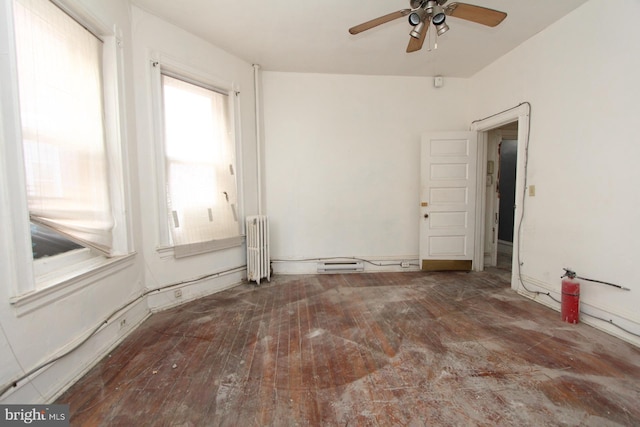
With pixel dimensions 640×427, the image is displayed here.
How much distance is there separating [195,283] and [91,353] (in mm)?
1220

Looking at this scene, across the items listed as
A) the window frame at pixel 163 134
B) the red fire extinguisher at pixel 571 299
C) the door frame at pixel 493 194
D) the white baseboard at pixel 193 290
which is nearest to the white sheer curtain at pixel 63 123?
the window frame at pixel 163 134

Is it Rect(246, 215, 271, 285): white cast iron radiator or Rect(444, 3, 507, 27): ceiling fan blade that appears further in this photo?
Rect(246, 215, 271, 285): white cast iron radiator

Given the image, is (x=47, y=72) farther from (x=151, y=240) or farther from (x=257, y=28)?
(x=257, y=28)

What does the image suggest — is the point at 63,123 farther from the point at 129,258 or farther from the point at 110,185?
the point at 129,258

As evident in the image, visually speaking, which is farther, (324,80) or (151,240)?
(324,80)

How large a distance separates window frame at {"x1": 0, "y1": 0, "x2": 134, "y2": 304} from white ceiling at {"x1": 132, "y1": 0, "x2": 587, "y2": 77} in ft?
2.69

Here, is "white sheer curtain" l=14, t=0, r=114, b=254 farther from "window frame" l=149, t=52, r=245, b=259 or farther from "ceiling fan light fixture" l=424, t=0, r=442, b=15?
"ceiling fan light fixture" l=424, t=0, r=442, b=15

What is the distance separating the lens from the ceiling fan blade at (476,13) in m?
Result: 1.82

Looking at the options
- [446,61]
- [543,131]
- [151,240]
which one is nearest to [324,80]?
[446,61]

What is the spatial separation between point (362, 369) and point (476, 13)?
279 centimetres

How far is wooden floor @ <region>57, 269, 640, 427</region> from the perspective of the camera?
1418 mm

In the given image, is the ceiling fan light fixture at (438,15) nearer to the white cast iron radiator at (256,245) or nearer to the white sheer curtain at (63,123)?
the white sheer curtain at (63,123)

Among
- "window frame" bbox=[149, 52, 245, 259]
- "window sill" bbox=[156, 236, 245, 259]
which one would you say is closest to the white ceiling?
"window frame" bbox=[149, 52, 245, 259]

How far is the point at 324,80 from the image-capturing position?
3916mm
